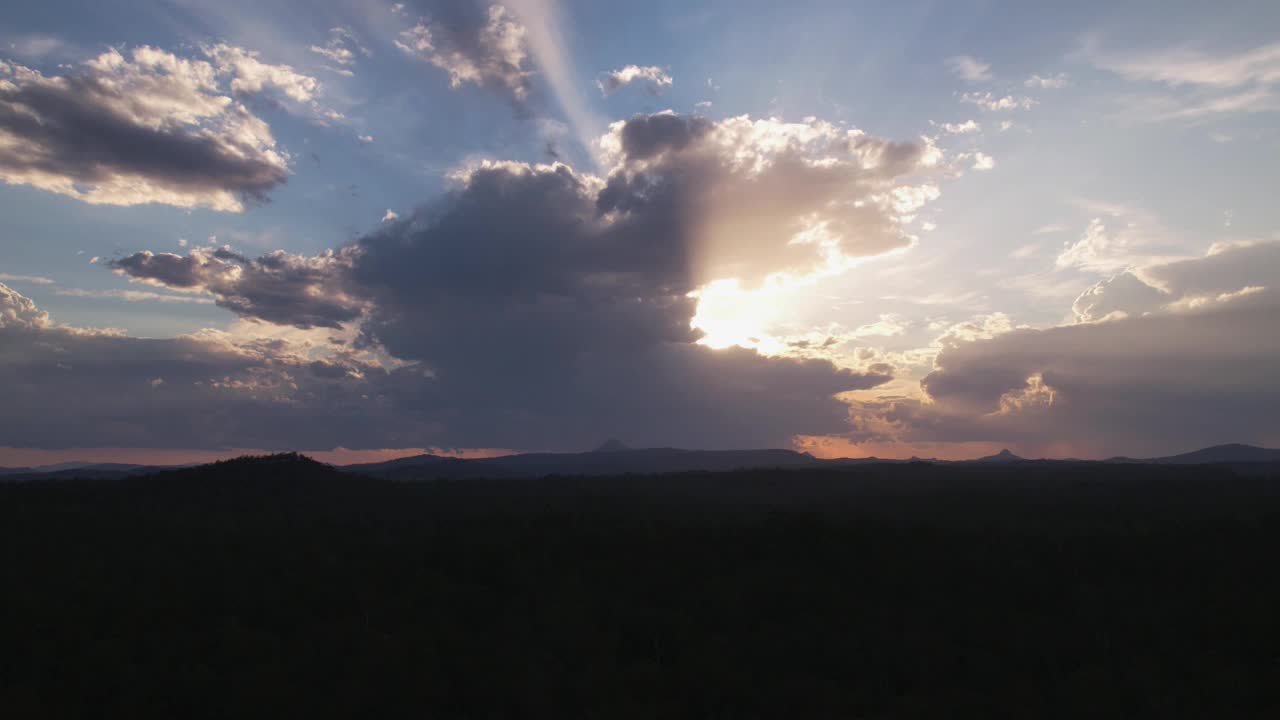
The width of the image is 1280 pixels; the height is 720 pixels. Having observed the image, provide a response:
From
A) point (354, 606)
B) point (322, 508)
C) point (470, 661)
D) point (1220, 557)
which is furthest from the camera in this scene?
point (322, 508)

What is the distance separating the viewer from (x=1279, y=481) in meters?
65.9

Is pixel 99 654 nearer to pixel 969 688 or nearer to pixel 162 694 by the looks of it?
pixel 162 694

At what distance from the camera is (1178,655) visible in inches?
698

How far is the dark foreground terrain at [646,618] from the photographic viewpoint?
1579 centimetres

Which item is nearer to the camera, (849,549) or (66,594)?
(66,594)

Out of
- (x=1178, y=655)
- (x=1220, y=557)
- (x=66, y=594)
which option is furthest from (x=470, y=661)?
(x=1220, y=557)

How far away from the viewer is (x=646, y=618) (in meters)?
20.5

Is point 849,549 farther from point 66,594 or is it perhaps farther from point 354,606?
point 66,594

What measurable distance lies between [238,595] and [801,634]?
1785 cm

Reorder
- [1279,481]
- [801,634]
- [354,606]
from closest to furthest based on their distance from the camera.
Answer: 1. [801,634]
2. [354,606]
3. [1279,481]

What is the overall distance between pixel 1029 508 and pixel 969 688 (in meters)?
30.0

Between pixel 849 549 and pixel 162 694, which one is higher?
pixel 849 549

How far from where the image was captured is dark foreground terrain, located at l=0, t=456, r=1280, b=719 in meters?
15.8

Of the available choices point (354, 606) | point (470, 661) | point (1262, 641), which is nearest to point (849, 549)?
point (1262, 641)
